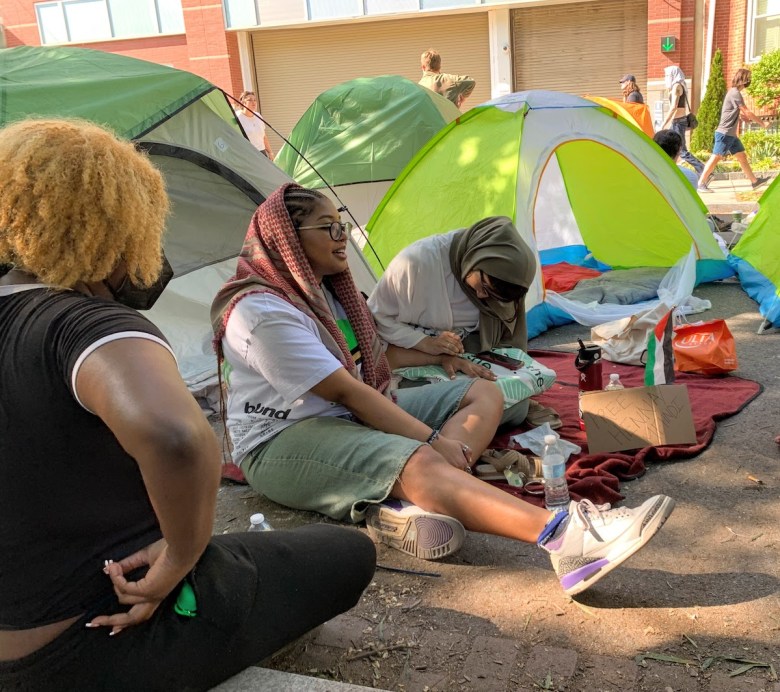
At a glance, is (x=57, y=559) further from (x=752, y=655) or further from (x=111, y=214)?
(x=752, y=655)

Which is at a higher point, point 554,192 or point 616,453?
point 554,192

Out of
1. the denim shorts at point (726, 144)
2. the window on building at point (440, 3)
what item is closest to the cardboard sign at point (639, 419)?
the denim shorts at point (726, 144)

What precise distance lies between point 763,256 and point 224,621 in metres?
4.89

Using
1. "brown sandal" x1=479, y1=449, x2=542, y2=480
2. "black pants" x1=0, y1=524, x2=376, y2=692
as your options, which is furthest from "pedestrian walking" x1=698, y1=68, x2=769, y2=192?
"black pants" x1=0, y1=524, x2=376, y2=692

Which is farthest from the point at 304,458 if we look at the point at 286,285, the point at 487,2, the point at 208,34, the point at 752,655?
the point at 208,34

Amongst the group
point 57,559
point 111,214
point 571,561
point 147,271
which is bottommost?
point 571,561

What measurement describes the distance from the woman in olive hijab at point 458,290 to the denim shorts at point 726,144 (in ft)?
23.3

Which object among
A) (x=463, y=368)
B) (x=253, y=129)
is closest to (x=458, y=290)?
(x=463, y=368)

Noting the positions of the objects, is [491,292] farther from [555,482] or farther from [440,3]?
[440,3]

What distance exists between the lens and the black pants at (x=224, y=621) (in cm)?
144

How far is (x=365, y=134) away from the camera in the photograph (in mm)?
7375

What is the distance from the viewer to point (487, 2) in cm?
1533

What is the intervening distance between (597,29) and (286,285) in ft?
49.1

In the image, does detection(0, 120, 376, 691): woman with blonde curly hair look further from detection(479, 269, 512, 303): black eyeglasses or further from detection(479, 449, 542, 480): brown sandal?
detection(479, 269, 512, 303): black eyeglasses
